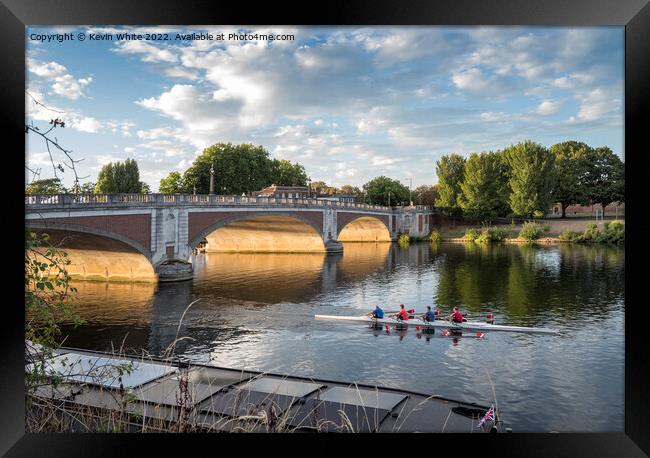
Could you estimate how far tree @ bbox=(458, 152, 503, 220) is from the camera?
5912 cm

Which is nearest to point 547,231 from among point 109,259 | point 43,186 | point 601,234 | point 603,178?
point 601,234

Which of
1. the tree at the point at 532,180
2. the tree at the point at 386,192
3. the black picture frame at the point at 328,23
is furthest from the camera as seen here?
the tree at the point at 386,192

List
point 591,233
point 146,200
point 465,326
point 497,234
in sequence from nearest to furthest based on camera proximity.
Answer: point 465,326, point 146,200, point 591,233, point 497,234

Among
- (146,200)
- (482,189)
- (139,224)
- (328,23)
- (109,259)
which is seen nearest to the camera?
(328,23)

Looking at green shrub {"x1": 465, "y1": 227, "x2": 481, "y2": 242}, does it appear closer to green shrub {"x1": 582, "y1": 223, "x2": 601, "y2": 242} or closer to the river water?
green shrub {"x1": 582, "y1": 223, "x2": 601, "y2": 242}

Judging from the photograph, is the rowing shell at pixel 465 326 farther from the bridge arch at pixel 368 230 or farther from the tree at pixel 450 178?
the tree at pixel 450 178

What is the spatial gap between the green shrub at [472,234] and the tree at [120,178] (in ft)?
114

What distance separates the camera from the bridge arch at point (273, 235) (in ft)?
149

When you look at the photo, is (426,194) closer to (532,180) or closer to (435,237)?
(435,237)

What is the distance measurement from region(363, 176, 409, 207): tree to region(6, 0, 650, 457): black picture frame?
7395cm

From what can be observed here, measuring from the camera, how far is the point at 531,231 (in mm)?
52562

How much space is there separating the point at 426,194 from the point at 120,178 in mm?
48237

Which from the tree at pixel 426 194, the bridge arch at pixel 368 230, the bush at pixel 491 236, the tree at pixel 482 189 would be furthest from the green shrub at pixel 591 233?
the tree at pixel 426 194

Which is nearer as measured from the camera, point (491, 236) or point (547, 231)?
point (547, 231)
